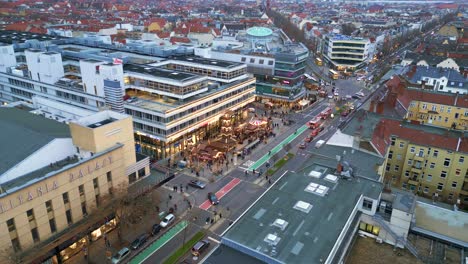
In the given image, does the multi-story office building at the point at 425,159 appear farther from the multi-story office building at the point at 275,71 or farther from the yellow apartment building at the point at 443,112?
the multi-story office building at the point at 275,71

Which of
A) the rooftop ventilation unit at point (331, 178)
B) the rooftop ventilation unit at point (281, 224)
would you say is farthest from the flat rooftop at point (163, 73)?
the rooftop ventilation unit at point (281, 224)

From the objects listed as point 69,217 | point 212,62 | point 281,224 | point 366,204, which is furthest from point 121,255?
point 212,62

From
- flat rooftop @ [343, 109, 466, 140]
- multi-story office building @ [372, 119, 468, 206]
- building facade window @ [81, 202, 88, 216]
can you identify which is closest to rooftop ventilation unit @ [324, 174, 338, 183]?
multi-story office building @ [372, 119, 468, 206]

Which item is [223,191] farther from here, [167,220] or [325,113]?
[325,113]

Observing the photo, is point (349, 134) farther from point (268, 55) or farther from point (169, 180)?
point (268, 55)

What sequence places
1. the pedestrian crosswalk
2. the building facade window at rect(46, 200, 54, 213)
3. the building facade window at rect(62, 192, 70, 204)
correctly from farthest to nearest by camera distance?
the pedestrian crosswalk, the building facade window at rect(62, 192, 70, 204), the building facade window at rect(46, 200, 54, 213)

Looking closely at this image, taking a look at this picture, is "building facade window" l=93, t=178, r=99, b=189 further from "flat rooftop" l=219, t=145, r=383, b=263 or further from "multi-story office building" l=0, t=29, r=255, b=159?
"flat rooftop" l=219, t=145, r=383, b=263
